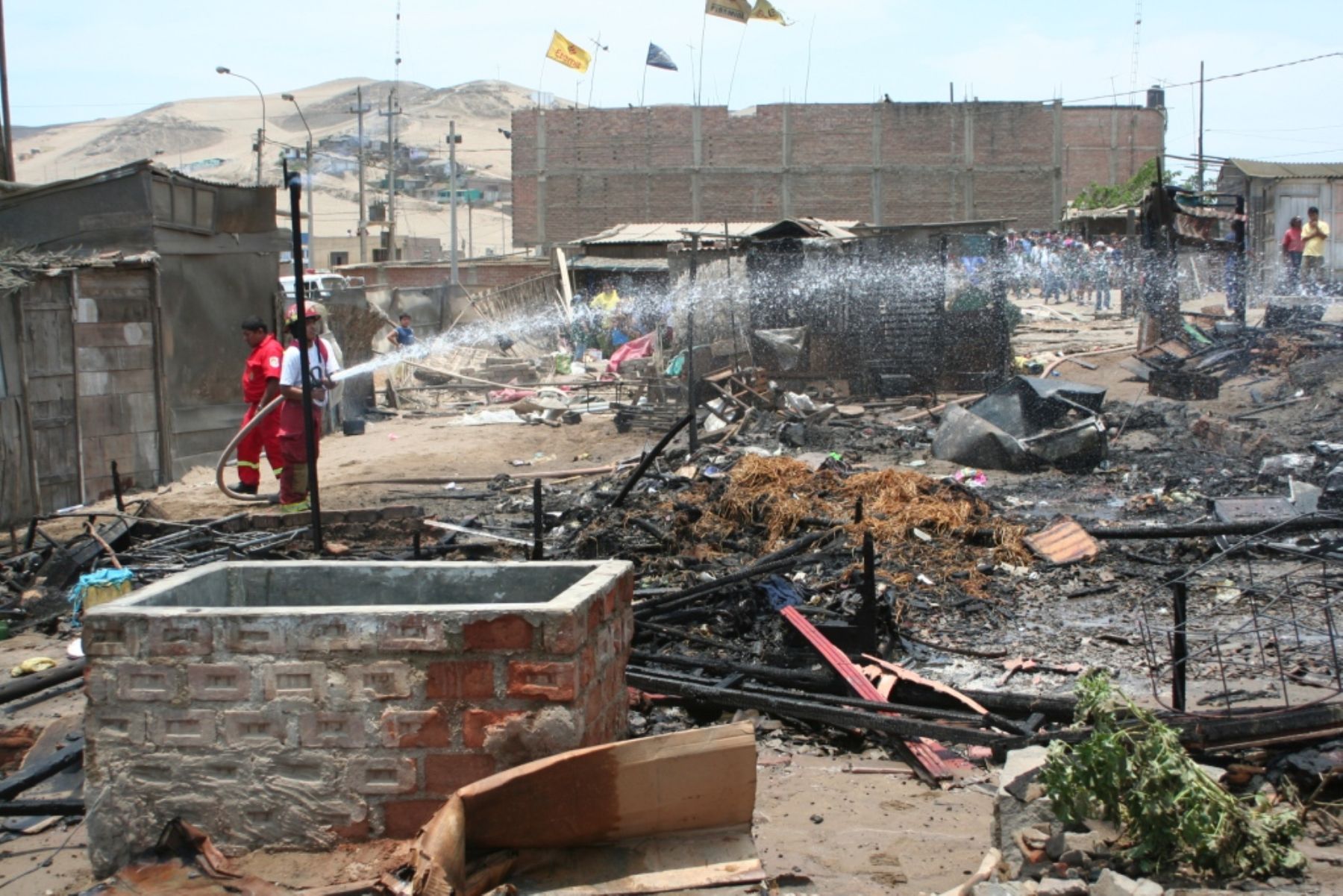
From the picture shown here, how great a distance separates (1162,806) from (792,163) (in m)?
34.1

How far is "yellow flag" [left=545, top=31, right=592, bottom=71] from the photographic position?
112ft

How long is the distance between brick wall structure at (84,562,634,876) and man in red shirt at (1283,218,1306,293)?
18318 mm

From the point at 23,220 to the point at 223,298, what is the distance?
6.93 feet

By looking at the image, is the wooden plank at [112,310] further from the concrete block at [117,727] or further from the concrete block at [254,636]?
the concrete block at [254,636]

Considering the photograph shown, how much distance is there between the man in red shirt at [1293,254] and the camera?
18.6 m

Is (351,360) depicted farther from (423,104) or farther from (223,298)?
(423,104)

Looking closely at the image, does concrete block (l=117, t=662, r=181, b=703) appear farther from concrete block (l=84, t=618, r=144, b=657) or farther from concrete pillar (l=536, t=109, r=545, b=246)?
concrete pillar (l=536, t=109, r=545, b=246)

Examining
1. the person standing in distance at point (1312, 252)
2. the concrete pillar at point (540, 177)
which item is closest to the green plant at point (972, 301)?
the person standing in distance at point (1312, 252)

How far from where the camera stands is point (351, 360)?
63.6 ft

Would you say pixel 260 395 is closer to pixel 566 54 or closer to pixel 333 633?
pixel 333 633

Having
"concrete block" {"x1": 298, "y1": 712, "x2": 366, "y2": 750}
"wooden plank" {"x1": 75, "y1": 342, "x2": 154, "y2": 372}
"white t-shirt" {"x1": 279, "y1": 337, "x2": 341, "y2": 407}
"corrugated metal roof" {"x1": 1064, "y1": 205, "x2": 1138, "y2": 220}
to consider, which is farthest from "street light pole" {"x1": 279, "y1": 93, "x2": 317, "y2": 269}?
"concrete block" {"x1": 298, "y1": 712, "x2": 366, "y2": 750}

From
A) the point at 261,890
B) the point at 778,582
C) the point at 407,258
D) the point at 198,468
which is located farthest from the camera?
the point at 407,258

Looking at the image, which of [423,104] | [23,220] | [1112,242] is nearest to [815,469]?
[23,220]

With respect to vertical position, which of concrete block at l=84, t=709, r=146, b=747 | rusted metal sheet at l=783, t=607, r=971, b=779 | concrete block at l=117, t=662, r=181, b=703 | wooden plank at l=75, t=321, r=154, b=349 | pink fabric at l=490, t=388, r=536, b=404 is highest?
wooden plank at l=75, t=321, r=154, b=349
